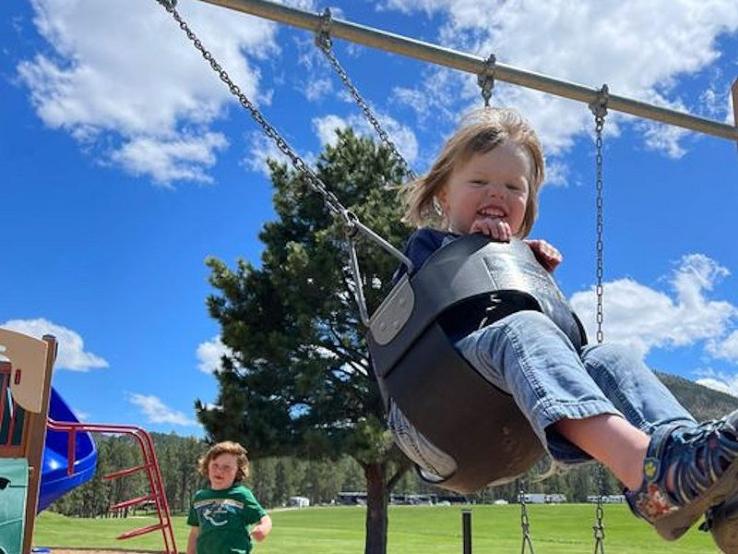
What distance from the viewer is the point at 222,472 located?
4109 millimetres

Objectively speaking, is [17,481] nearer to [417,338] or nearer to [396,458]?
[417,338]

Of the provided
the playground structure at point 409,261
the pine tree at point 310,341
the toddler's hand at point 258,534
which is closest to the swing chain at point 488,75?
the playground structure at point 409,261

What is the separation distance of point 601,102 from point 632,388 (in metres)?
2.15

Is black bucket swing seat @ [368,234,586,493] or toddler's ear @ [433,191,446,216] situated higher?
toddler's ear @ [433,191,446,216]

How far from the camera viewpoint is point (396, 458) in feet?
42.8

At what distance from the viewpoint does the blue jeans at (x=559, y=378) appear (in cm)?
128

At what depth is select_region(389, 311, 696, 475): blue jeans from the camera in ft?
4.19

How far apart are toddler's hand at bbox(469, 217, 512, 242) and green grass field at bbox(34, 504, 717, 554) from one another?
161 inches

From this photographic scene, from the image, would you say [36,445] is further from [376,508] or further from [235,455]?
[376,508]

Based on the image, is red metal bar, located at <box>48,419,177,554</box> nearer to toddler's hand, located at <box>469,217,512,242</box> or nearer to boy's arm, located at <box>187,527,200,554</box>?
→ boy's arm, located at <box>187,527,200,554</box>

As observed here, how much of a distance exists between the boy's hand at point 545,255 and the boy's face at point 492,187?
0.09 metres

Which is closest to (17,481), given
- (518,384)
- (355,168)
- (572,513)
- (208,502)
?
(208,502)

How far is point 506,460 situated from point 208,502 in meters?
2.66

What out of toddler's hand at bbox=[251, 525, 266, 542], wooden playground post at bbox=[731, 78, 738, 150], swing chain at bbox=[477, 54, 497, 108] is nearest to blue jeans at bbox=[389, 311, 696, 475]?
wooden playground post at bbox=[731, 78, 738, 150]
